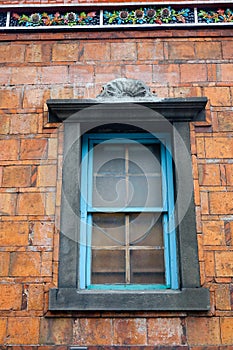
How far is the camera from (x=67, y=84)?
205 inches

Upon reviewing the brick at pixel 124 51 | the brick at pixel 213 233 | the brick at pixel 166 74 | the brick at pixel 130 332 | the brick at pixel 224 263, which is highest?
the brick at pixel 124 51

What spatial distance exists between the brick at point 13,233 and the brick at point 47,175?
1.45ft

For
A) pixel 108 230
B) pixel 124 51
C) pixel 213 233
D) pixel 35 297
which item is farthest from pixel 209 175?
pixel 35 297

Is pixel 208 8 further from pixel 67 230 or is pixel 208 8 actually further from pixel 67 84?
pixel 67 230

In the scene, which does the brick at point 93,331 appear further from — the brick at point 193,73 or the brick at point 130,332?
the brick at point 193,73

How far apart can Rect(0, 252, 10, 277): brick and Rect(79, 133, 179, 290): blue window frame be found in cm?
68

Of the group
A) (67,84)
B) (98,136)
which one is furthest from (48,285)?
(67,84)

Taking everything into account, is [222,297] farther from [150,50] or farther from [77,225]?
[150,50]

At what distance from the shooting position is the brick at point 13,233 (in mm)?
4664

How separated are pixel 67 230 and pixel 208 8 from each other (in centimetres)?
291

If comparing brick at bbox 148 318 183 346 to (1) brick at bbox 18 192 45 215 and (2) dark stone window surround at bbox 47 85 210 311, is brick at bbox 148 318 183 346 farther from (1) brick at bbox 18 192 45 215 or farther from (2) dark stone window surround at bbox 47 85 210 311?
(1) brick at bbox 18 192 45 215

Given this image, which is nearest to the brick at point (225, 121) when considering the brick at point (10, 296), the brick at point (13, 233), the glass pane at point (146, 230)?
the glass pane at point (146, 230)

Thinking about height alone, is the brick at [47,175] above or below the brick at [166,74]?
below

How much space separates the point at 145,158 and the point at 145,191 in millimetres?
358
